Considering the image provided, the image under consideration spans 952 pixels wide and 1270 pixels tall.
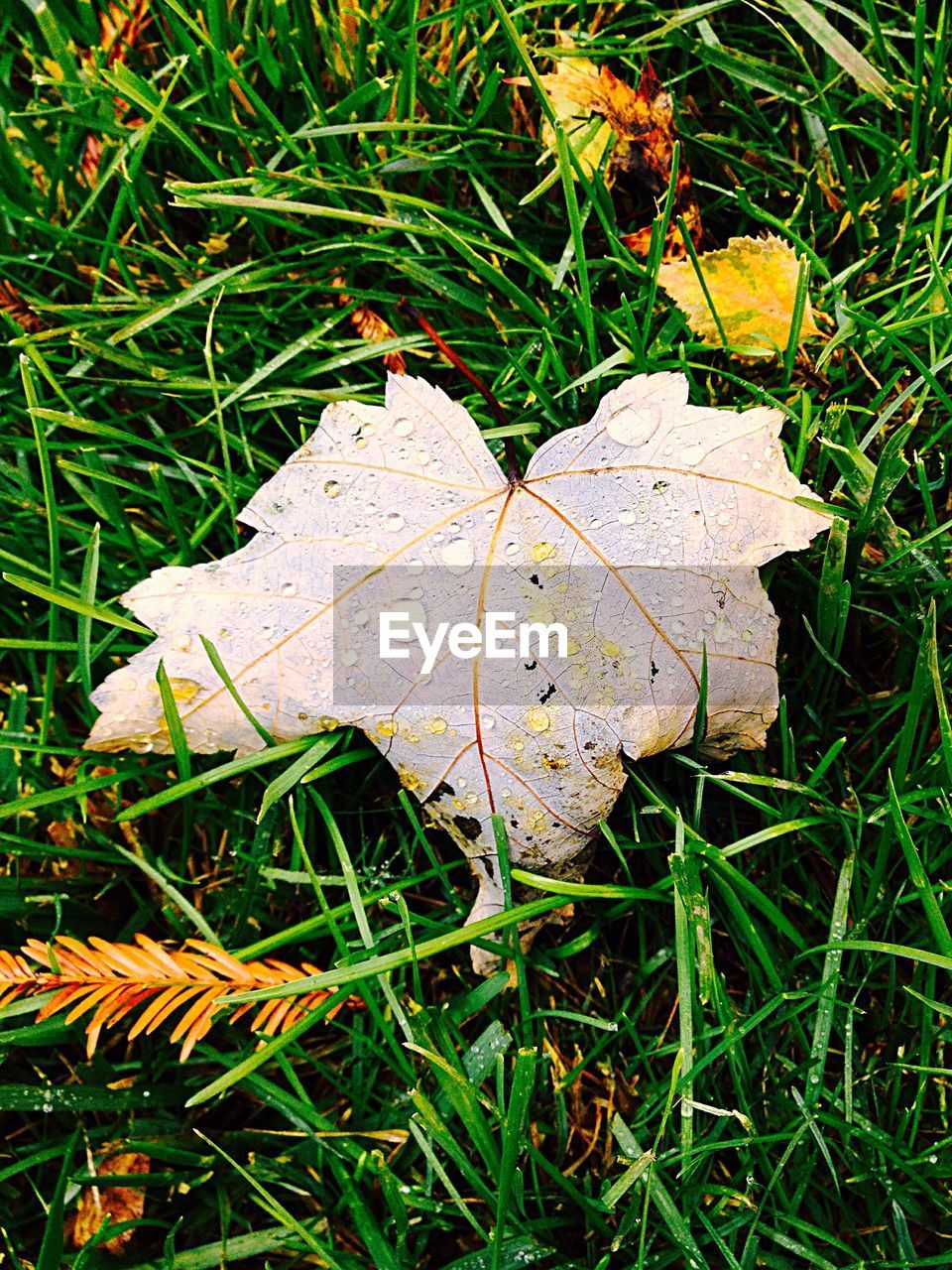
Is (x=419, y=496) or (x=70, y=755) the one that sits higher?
(x=419, y=496)

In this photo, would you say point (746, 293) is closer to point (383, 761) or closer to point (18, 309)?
point (383, 761)

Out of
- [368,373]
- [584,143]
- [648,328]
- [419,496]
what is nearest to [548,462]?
[419,496]

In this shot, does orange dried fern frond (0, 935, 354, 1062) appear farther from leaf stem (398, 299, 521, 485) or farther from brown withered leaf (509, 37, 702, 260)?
brown withered leaf (509, 37, 702, 260)

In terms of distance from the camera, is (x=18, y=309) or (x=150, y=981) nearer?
(x=150, y=981)

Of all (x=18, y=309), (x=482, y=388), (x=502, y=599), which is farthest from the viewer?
(x=18, y=309)

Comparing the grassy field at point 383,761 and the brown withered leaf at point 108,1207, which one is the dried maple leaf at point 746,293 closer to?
the grassy field at point 383,761

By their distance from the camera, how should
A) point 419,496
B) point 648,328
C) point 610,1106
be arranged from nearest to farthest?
point 419,496, point 610,1106, point 648,328

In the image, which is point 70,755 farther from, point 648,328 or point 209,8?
point 209,8

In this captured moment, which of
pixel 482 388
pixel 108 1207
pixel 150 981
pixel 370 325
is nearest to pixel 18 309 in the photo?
pixel 370 325
